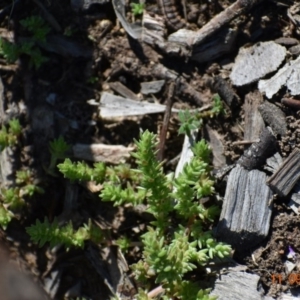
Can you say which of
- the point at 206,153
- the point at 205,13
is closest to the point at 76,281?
the point at 206,153

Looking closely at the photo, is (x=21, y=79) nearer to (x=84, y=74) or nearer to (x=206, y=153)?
(x=84, y=74)

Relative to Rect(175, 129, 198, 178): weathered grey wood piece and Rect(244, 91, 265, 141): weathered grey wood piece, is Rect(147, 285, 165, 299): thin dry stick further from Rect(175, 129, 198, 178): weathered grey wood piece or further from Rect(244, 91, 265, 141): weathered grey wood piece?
Rect(244, 91, 265, 141): weathered grey wood piece

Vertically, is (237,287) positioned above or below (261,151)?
below

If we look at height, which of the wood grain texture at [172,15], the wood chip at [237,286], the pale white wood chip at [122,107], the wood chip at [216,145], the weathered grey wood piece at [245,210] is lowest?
the wood chip at [237,286]

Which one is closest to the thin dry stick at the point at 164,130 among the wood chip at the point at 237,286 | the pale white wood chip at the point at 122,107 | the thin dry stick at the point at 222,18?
the pale white wood chip at the point at 122,107

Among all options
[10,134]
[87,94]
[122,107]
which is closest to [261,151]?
[122,107]

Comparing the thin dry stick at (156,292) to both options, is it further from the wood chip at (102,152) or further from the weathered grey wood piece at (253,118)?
the weathered grey wood piece at (253,118)

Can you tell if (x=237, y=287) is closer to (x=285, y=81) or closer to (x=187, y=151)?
(x=187, y=151)
